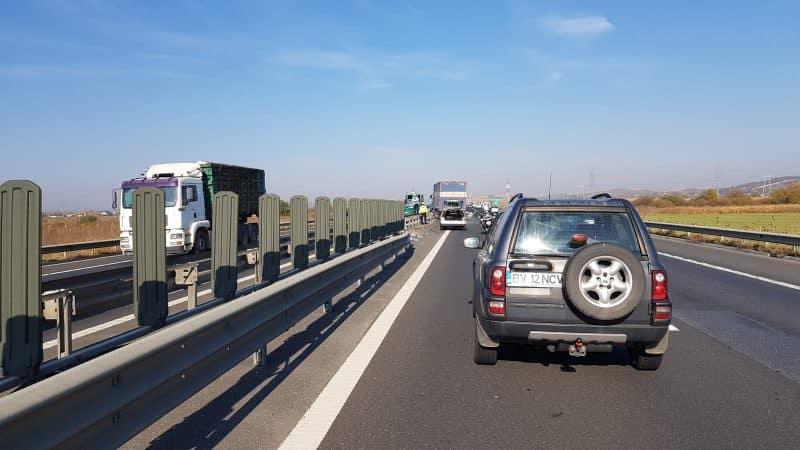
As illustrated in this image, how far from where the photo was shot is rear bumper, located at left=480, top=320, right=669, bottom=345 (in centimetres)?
578

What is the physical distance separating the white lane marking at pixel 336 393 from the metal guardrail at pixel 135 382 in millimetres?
750

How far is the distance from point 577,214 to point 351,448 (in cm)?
331

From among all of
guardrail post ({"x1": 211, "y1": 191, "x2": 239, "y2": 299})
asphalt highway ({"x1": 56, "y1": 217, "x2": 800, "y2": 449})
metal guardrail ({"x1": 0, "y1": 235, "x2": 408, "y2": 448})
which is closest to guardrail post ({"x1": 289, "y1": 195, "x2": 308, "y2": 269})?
asphalt highway ({"x1": 56, "y1": 217, "x2": 800, "y2": 449})

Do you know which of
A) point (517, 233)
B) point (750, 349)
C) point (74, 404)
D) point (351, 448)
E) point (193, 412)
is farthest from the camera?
point (750, 349)

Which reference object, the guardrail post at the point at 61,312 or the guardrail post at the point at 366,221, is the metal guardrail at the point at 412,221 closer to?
the guardrail post at the point at 366,221

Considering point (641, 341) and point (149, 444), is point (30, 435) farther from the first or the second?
point (641, 341)

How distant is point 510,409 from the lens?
5.30m

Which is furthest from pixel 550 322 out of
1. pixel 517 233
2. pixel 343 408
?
pixel 343 408

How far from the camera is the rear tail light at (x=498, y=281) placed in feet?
19.8

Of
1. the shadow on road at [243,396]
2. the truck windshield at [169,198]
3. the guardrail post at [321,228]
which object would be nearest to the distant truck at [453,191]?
the truck windshield at [169,198]

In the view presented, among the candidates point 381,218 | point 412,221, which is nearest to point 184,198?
point 381,218

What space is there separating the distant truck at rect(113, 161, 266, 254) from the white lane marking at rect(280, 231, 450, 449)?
1104cm

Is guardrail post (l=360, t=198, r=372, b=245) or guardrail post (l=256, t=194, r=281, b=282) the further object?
guardrail post (l=360, t=198, r=372, b=245)

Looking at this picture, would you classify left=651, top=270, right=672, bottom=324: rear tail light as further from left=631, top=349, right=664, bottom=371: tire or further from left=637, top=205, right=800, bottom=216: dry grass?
left=637, top=205, right=800, bottom=216: dry grass
